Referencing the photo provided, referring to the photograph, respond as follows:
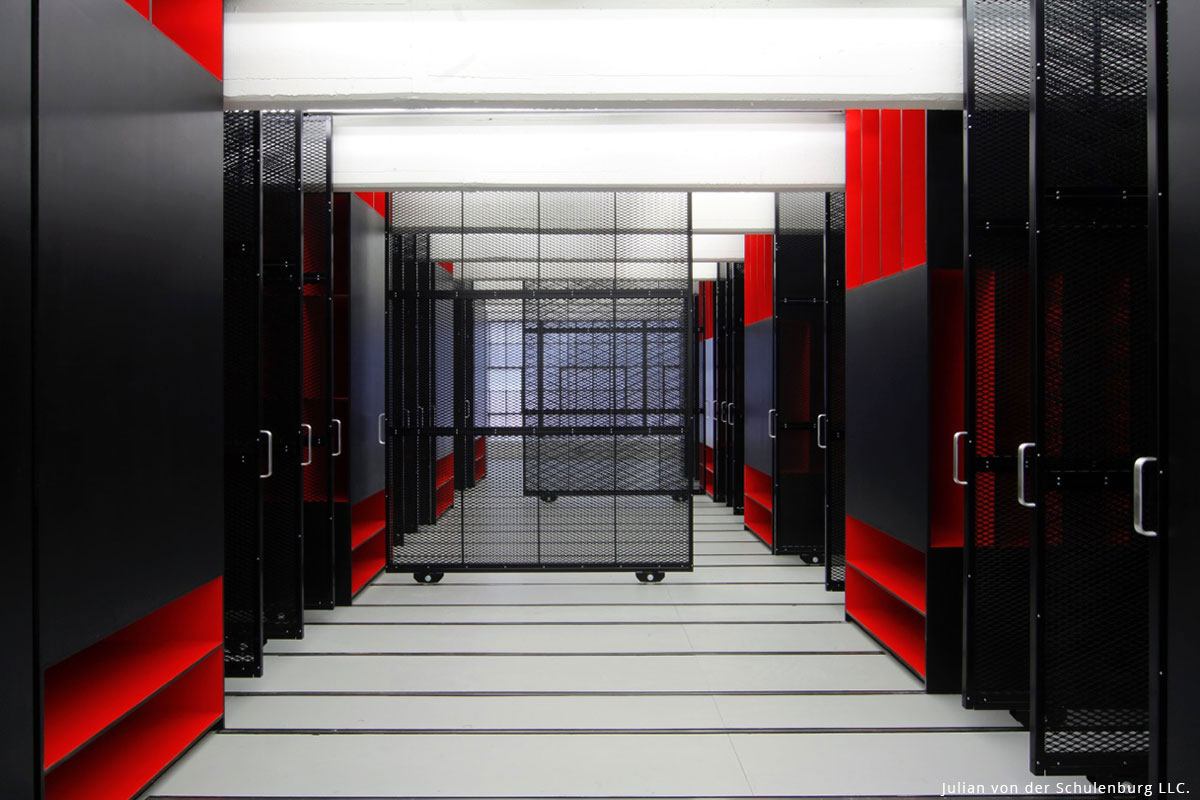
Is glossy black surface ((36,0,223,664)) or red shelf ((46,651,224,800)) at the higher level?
glossy black surface ((36,0,223,664))

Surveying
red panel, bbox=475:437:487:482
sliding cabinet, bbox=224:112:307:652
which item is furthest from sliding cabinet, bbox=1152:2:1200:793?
red panel, bbox=475:437:487:482

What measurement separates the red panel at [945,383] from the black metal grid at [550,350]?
87.7 inches

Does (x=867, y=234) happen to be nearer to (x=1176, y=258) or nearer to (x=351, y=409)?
(x=1176, y=258)

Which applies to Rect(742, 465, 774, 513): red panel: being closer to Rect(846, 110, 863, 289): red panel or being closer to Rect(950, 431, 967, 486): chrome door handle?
Rect(846, 110, 863, 289): red panel

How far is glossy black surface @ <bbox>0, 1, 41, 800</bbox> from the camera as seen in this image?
6.54ft

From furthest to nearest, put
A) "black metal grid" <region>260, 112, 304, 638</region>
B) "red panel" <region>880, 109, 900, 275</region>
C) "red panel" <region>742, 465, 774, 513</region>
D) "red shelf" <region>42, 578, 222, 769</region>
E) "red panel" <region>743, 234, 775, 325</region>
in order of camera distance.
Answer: "red panel" <region>742, 465, 774, 513</region>
"red panel" <region>743, 234, 775, 325</region>
"black metal grid" <region>260, 112, 304, 638</region>
"red panel" <region>880, 109, 900, 275</region>
"red shelf" <region>42, 578, 222, 769</region>

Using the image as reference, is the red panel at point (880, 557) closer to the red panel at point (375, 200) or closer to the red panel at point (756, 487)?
the red panel at point (756, 487)

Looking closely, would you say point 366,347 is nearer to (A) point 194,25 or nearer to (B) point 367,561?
(B) point 367,561

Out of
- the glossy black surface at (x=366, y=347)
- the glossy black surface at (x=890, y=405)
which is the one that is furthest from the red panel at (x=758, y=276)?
the glossy black surface at (x=366, y=347)

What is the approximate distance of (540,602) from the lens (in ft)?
18.9

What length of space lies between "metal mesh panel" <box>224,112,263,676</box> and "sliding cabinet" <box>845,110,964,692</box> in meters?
2.96

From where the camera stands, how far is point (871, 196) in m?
4.75

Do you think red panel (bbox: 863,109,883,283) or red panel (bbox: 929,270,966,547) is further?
red panel (bbox: 863,109,883,283)

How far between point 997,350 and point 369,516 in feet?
15.8
